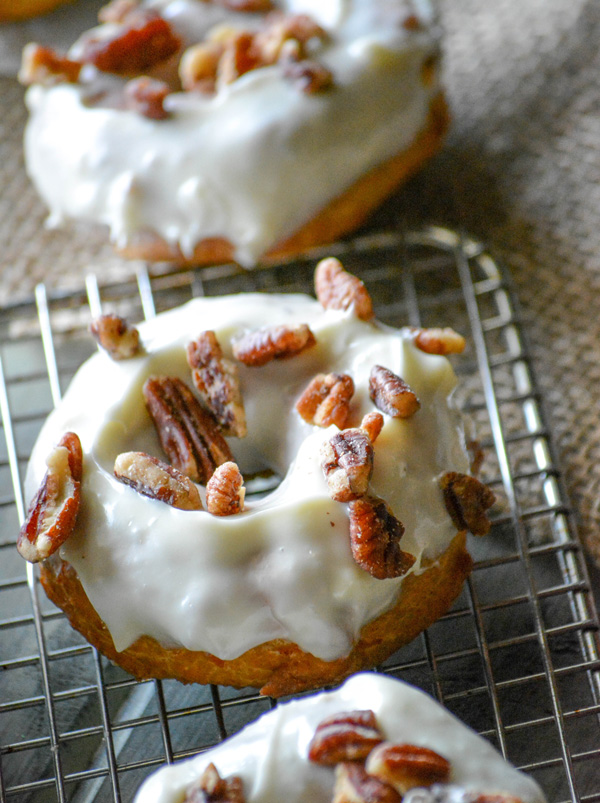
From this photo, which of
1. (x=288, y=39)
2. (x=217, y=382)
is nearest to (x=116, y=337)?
(x=217, y=382)

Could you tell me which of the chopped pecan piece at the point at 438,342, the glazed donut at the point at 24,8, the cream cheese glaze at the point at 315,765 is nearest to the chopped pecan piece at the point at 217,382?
the chopped pecan piece at the point at 438,342

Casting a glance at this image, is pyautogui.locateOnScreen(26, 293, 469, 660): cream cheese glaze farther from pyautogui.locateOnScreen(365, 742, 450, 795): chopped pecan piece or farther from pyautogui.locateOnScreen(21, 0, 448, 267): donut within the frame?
pyautogui.locateOnScreen(21, 0, 448, 267): donut

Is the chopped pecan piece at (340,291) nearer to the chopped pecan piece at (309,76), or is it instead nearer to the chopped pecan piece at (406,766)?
the chopped pecan piece at (309,76)

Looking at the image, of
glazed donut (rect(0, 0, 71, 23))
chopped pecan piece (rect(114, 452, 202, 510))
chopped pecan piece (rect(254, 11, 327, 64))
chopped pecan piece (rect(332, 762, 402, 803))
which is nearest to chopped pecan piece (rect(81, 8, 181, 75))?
chopped pecan piece (rect(254, 11, 327, 64))

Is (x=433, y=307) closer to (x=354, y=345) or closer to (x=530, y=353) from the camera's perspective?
(x=530, y=353)

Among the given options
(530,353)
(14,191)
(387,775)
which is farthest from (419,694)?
(14,191)

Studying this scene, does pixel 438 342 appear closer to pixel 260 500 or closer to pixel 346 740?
pixel 260 500
